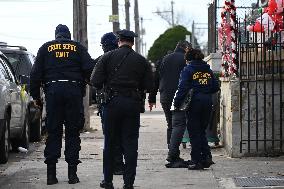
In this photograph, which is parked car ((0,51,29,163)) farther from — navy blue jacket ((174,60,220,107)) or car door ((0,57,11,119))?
navy blue jacket ((174,60,220,107))

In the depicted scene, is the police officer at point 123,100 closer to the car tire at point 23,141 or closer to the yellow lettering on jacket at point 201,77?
the yellow lettering on jacket at point 201,77

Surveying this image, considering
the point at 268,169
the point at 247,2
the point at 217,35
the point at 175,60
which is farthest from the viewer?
the point at 217,35

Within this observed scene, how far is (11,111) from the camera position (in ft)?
46.5

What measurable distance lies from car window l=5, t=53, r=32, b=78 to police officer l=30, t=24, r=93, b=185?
7311mm

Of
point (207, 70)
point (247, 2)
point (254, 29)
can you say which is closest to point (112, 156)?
point (207, 70)

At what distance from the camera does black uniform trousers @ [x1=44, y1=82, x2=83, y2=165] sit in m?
11.3

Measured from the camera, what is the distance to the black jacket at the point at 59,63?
11309mm

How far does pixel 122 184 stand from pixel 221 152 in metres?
4.31

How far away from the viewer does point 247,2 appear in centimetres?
1750

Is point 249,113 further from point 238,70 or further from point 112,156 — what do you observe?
point 112,156

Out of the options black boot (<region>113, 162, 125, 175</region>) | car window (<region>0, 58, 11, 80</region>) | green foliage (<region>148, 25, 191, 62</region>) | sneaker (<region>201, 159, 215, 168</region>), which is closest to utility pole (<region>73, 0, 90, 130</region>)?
car window (<region>0, 58, 11, 80</region>)

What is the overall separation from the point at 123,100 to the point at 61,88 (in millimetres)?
1171

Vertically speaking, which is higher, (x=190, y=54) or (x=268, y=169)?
(x=190, y=54)

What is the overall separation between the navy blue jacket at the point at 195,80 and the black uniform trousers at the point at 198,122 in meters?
0.10
